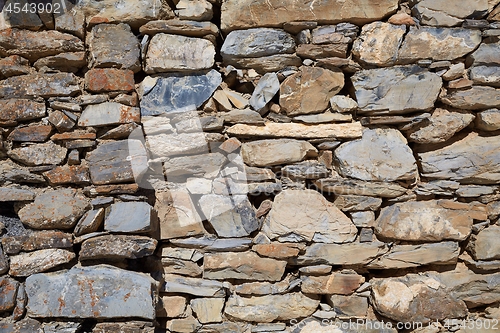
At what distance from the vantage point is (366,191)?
216cm

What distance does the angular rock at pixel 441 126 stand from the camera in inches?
84.8

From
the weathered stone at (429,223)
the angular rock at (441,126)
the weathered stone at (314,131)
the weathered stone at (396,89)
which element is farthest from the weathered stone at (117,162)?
the angular rock at (441,126)

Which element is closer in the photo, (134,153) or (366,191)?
(134,153)

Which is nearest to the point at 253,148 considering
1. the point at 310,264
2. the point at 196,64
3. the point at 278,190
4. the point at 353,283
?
the point at 278,190

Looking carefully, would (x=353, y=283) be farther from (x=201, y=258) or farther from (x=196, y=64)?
(x=196, y=64)

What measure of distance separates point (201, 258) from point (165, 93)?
902 millimetres

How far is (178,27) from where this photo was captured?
2088 millimetres

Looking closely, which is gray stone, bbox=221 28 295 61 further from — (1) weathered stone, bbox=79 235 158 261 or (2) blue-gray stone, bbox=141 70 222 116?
(1) weathered stone, bbox=79 235 158 261

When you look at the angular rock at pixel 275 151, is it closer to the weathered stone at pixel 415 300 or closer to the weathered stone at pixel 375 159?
the weathered stone at pixel 375 159

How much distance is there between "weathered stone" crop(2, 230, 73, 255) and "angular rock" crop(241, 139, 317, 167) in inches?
40.0

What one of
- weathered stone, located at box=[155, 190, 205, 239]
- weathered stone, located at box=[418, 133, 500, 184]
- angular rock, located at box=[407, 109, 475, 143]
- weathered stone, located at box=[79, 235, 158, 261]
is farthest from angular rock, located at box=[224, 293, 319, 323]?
angular rock, located at box=[407, 109, 475, 143]

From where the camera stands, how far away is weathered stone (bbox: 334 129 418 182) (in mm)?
2156

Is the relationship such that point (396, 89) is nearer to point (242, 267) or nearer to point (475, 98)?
point (475, 98)

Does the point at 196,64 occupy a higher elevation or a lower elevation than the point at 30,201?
higher
